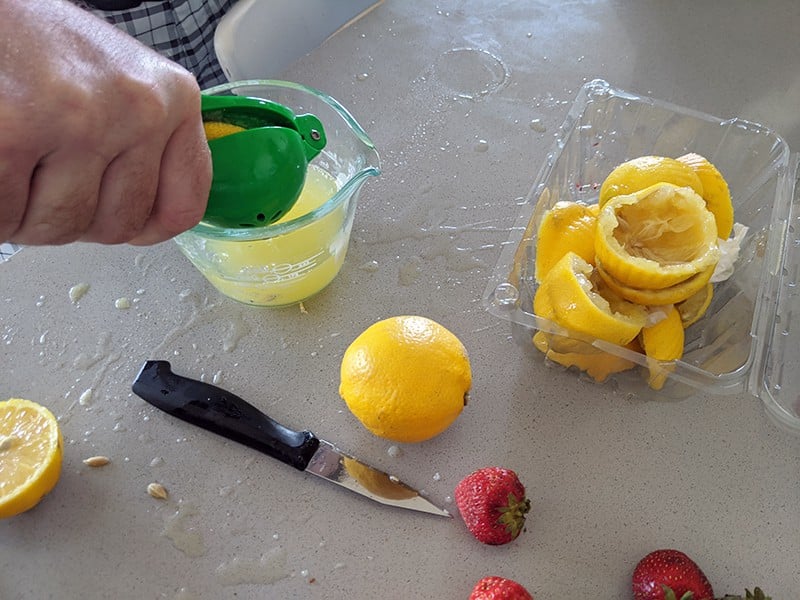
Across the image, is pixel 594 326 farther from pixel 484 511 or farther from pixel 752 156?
pixel 752 156

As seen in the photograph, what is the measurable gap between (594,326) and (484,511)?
227mm

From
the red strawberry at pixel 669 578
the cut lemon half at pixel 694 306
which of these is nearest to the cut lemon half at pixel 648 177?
the cut lemon half at pixel 694 306

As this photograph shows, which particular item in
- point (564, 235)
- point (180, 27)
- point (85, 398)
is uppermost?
point (564, 235)

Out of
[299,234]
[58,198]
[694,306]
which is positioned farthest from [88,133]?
[694,306]

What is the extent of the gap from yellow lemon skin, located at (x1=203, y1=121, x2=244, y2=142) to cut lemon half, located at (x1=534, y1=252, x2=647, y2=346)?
39 centimetres

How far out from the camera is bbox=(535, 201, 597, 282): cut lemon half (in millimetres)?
830

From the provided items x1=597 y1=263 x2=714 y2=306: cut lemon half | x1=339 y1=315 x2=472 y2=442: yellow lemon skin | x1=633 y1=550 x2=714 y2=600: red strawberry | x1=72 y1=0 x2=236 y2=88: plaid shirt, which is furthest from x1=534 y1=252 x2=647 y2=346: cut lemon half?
x1=72 y1=0 x2=236 y2=88: plaid shirt

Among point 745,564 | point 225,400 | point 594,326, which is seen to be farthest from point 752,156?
point 225,400

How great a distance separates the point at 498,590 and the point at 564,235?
0.40 metres

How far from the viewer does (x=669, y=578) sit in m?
0.72

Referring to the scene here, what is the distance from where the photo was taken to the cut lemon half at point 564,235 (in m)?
0.83

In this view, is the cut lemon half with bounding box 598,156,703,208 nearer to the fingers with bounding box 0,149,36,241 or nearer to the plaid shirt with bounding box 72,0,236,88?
the fingers with bounding box 0,149,36,241

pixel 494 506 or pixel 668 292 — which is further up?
pixel 668 292

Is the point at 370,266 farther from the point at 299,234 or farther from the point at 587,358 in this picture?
the point at 587,358
